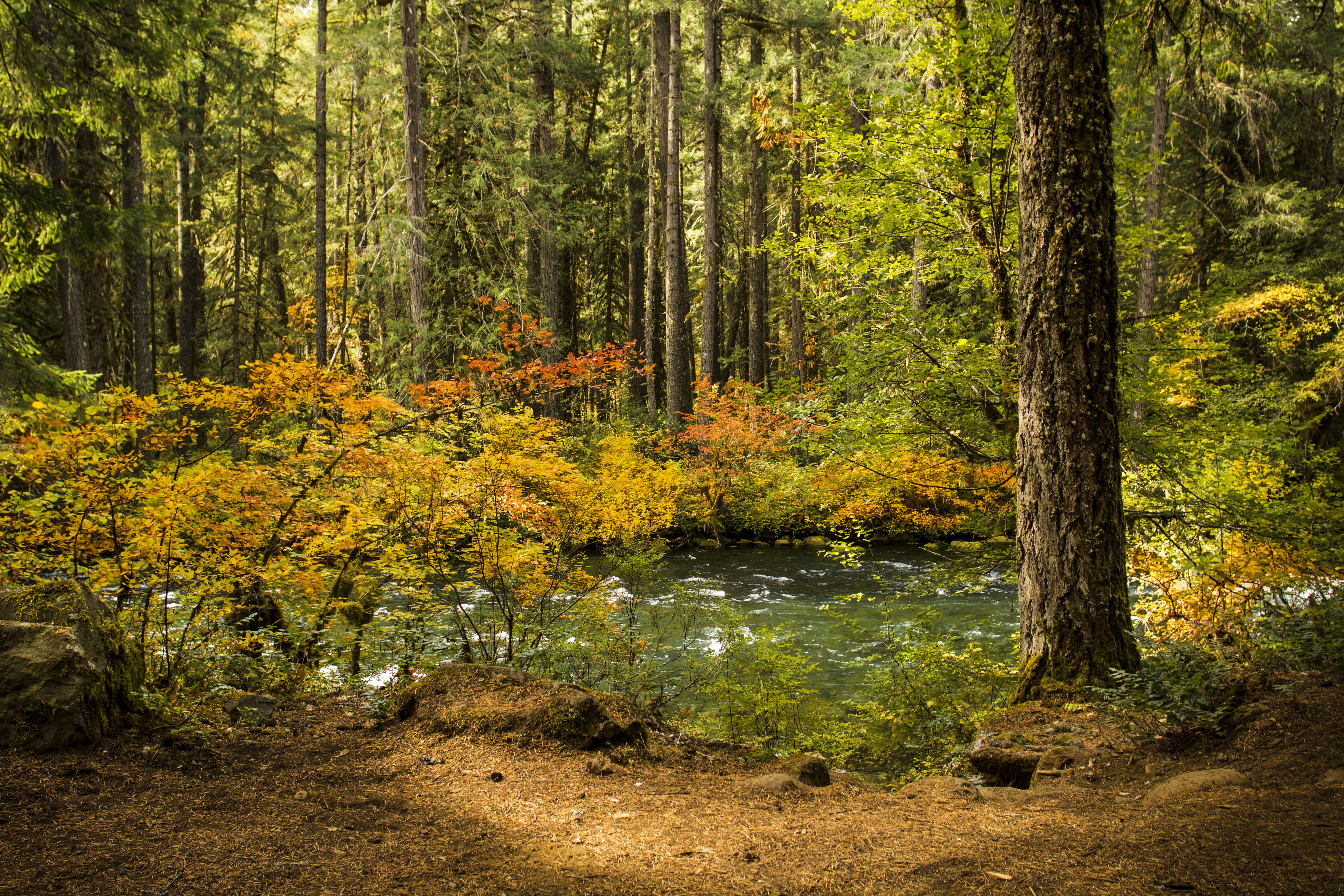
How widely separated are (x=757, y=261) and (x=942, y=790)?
826 inches

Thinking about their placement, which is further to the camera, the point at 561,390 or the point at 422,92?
the point at 561,390

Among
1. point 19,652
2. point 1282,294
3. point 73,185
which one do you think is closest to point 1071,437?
point 19,652

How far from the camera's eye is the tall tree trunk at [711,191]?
653 inches

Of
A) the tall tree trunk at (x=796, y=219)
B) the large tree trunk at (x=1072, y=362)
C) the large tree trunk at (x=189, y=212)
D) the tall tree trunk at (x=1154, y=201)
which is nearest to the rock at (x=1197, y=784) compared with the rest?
the large tree trunk at (x=1072, y=362)

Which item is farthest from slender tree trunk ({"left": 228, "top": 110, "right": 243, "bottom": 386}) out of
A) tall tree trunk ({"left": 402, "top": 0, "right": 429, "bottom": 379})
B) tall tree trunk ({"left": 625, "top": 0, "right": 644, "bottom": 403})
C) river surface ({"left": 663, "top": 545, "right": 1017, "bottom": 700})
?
river surface ({"left": 663, "top": 545, "right": 1017, "bottom": 700})

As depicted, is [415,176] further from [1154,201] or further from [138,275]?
[1154,201]

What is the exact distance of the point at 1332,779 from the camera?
8.23ft

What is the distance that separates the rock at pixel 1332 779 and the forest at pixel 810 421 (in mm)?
586

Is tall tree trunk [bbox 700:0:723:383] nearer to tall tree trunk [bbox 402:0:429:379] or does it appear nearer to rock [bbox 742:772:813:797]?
tall tree trunk [bbox 402:0:429:379]

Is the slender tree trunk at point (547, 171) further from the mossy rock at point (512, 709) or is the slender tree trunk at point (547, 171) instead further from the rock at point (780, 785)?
the rock at point (780, 785)

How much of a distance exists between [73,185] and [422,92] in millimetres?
6808

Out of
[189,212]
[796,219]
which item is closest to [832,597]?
[796,219]

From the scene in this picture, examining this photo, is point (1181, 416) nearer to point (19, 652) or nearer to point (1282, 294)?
point (19, 652)

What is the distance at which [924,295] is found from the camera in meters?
13.2
